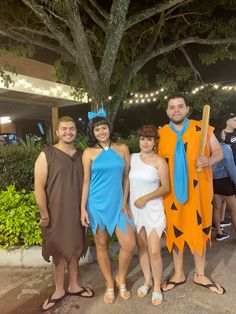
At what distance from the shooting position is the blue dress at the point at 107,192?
2.93 meters

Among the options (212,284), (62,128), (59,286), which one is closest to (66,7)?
(62,128)

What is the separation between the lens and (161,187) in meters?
3.02

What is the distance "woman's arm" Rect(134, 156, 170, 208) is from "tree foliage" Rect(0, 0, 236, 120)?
2.77m

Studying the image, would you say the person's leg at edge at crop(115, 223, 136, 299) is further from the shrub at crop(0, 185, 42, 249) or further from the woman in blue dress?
the shrub at crop(0, 185, 42, 249)

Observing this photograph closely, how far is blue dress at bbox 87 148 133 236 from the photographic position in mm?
2932

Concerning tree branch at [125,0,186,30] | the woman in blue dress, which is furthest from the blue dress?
tree branch at [125,0,186,30]

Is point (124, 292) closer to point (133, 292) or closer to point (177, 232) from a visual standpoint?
point (133, 292)

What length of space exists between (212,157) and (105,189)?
111cm

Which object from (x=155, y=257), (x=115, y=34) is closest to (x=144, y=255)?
(x=155, y=257)

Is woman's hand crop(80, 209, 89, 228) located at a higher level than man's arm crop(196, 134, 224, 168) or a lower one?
lower

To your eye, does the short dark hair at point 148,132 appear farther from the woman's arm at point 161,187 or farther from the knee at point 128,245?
the knee at point 128,245

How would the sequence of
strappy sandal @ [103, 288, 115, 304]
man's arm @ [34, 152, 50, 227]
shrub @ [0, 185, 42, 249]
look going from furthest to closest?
1. shrub @ [0, 185, 42, 249]
2. strappy sandal @ [103, 288, 115, 304]
3. man's arm @ [34, 152, 50, 227]

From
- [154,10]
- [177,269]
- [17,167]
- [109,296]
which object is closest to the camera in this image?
[109,296]

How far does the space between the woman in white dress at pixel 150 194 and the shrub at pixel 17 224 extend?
5.07 ft
